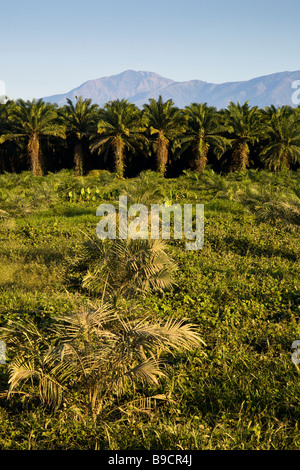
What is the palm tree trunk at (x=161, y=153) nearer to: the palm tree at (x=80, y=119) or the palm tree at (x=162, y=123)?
the palm tree at (x=162, y=123)

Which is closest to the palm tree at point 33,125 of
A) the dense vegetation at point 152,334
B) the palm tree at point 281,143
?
the palm tree at point 281,143

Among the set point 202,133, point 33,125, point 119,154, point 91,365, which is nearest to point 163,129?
point 202,133

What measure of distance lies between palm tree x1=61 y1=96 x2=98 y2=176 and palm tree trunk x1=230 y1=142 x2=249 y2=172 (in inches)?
391

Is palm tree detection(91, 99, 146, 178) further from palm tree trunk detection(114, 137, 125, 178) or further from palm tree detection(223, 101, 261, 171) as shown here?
palm tree detection(223, 101, 261, 171)

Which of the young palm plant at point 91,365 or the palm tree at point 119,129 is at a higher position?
the palm tree at point 119,129

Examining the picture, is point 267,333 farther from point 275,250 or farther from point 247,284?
point 275,250

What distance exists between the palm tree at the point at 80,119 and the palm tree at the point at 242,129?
9481mm

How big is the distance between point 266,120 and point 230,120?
300 centimetres

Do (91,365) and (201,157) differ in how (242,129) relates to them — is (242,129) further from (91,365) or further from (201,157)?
(91,365)

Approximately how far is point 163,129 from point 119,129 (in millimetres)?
3154

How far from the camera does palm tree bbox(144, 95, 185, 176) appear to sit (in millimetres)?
28344

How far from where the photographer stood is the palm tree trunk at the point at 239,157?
1141 inches

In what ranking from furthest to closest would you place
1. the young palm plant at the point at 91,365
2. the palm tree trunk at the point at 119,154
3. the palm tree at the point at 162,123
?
the palm tree trunk at the point at 119,154, the palm tree at the point at 162,123, the young palm plant at the point at 91,365
